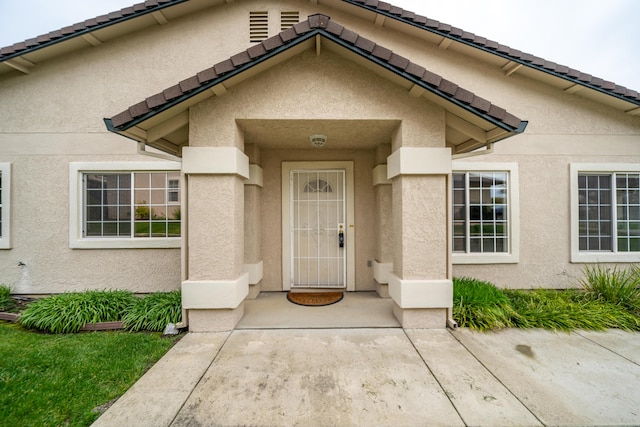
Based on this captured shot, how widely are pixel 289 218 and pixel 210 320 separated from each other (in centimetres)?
305

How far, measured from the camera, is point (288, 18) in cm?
692

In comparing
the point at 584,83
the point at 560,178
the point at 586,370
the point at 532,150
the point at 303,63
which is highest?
the point at 584,83

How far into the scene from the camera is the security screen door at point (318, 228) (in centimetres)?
679

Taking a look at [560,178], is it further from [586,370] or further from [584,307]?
[586,370]

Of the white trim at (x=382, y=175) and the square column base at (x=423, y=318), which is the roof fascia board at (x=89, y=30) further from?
the square column base at (x=423, y=318)

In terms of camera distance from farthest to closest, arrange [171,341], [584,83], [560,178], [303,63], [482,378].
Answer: [560,178]
[584,83]
[303,63]
[171,341]
[482,378]

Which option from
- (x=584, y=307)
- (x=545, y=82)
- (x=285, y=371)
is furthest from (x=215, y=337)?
(x=545, y=82)

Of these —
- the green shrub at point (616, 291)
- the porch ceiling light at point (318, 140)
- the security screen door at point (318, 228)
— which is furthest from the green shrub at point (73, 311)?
the green shrub at point (616, 291)

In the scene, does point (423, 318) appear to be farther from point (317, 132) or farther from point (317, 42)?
point (317, 42)

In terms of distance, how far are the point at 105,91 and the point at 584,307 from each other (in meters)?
12.0

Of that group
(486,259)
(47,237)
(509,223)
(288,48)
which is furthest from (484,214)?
(47,237)

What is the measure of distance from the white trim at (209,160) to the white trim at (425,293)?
12.2 ft

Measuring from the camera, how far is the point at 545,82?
6.61 metres

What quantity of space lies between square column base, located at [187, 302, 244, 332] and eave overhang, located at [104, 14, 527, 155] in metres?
3.34
